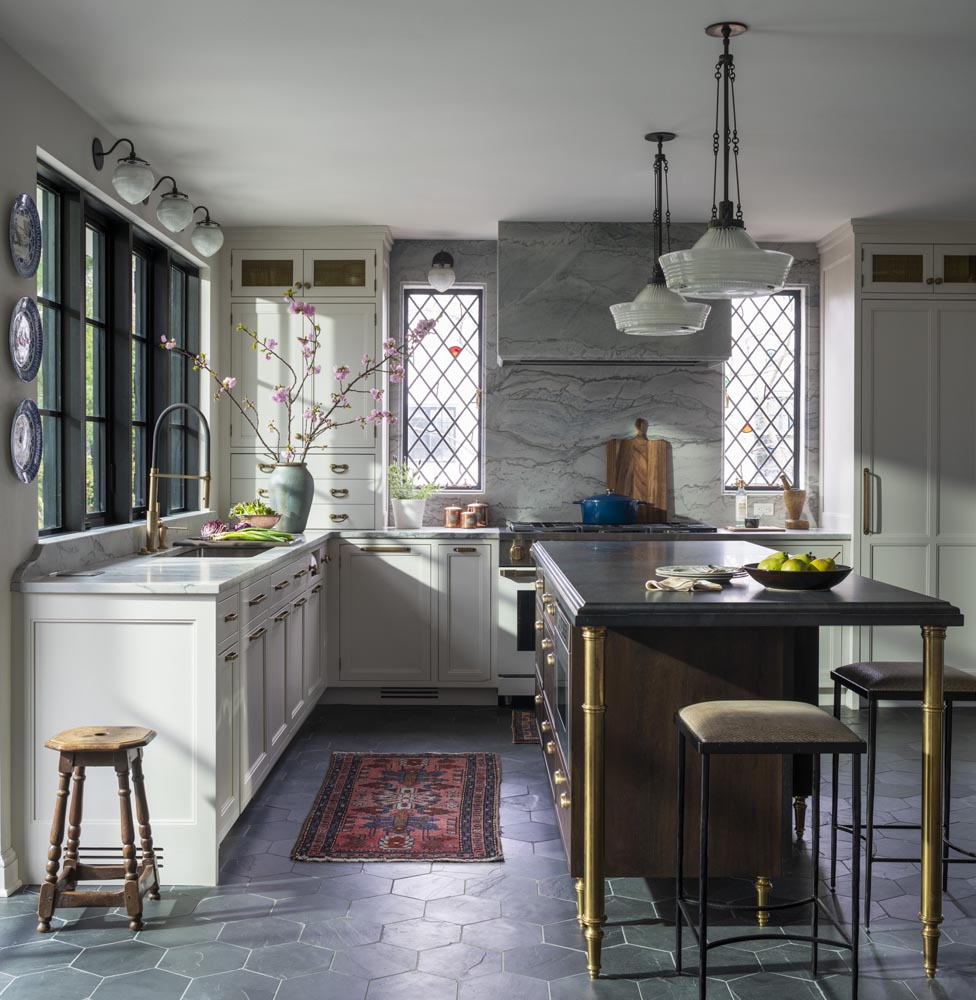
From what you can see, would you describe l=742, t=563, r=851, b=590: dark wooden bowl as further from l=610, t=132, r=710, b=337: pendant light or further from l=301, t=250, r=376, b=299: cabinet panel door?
l=301, t=250, r=376, b=299: cabinet panel door

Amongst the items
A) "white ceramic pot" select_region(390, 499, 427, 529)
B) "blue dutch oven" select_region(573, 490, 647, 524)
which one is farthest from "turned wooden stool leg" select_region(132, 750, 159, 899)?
"blue dutch oven" select_region(573, 490, 647, 524)

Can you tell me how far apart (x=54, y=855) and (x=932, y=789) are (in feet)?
7.63

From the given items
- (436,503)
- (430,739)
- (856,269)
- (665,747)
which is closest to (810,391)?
(856,269)

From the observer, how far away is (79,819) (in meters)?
2.87

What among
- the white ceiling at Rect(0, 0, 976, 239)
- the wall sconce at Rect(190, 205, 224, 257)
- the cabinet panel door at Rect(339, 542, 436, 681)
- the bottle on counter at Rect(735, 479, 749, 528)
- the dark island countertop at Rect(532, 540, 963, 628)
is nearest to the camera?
the dark island countertop at Rect(532, 540, 963, 628)

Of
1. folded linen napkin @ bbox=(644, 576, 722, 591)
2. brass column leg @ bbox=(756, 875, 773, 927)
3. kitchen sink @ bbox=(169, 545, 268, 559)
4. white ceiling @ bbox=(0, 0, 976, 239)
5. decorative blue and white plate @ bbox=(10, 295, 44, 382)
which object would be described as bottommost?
brass column leg @ bbox=(756, 875, 773, 927)

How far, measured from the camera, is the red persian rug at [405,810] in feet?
11.2

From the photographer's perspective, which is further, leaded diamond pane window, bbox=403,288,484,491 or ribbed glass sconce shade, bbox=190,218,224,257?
leaded diamond pane window, bbox=403,288,484,491

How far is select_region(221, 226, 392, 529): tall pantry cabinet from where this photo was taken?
5.64 meters

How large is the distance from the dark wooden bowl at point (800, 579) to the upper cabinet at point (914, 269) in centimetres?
324

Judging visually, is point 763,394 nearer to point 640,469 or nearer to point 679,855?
point 640,469

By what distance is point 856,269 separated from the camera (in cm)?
548

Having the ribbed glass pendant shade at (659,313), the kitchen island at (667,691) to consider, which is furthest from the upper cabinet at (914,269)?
the kitchen island at (667,691)

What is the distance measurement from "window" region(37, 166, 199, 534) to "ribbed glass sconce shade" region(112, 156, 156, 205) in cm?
28
